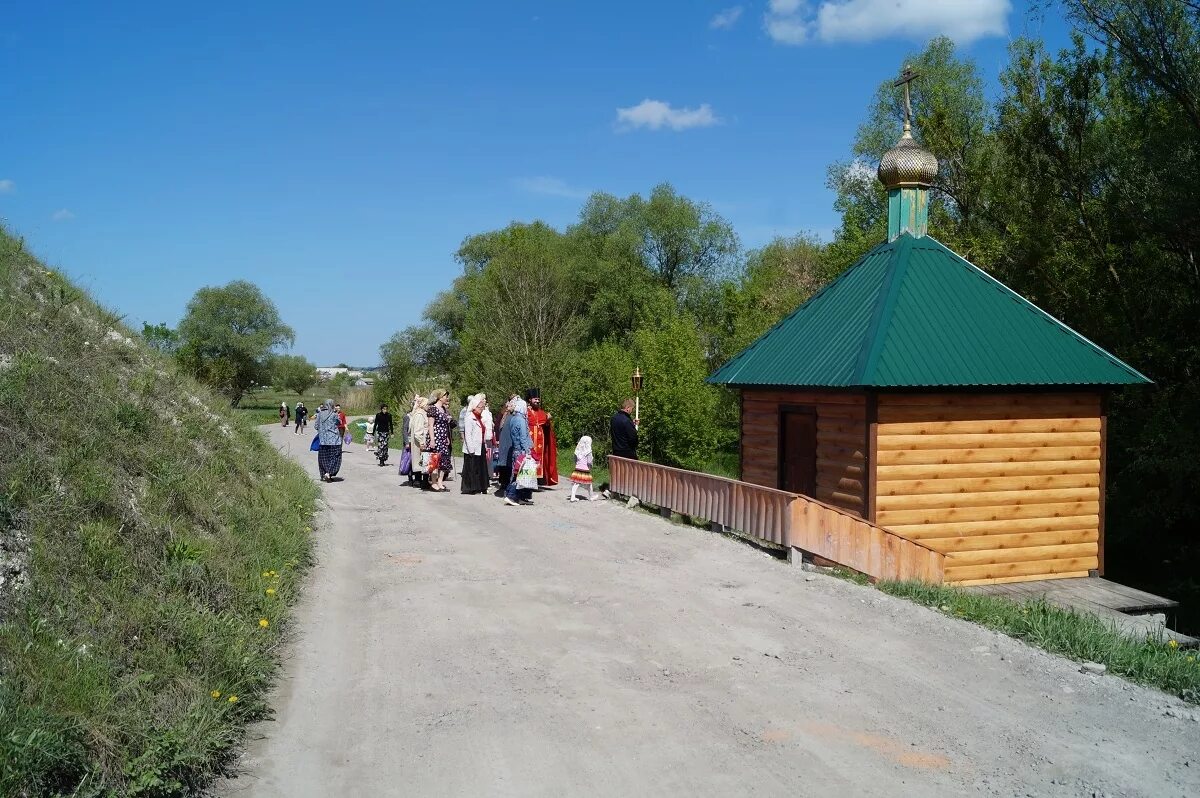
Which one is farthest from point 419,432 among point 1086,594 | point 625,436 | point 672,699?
point 672,699

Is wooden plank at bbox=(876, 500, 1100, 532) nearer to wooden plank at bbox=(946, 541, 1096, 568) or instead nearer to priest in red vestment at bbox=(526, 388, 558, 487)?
wooden plank at bbox=(946, 541, 1096, 568)

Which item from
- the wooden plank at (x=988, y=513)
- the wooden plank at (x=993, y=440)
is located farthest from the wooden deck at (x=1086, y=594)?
the wooden plank at (x=993, y=440)

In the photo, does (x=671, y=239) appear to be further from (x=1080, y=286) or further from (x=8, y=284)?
(x=8, y=284)

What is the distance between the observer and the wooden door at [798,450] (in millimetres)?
14141

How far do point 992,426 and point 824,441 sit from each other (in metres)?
2.32

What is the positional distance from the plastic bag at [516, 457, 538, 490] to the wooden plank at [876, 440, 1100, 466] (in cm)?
564

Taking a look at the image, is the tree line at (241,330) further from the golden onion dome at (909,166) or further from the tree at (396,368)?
the golden onion dome at (909,166)

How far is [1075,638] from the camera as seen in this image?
8.12 m

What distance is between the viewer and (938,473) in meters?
12.8

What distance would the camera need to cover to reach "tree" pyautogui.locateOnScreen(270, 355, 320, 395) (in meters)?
82.8

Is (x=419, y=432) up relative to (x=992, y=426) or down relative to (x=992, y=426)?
down

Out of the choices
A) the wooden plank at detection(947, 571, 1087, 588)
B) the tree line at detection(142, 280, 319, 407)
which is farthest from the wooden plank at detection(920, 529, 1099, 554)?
the tree line at detection(142, 280, 319, 407)

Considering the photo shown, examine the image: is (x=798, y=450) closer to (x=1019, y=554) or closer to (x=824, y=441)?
(x=824, y=441)

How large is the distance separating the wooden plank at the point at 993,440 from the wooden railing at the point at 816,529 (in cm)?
153
